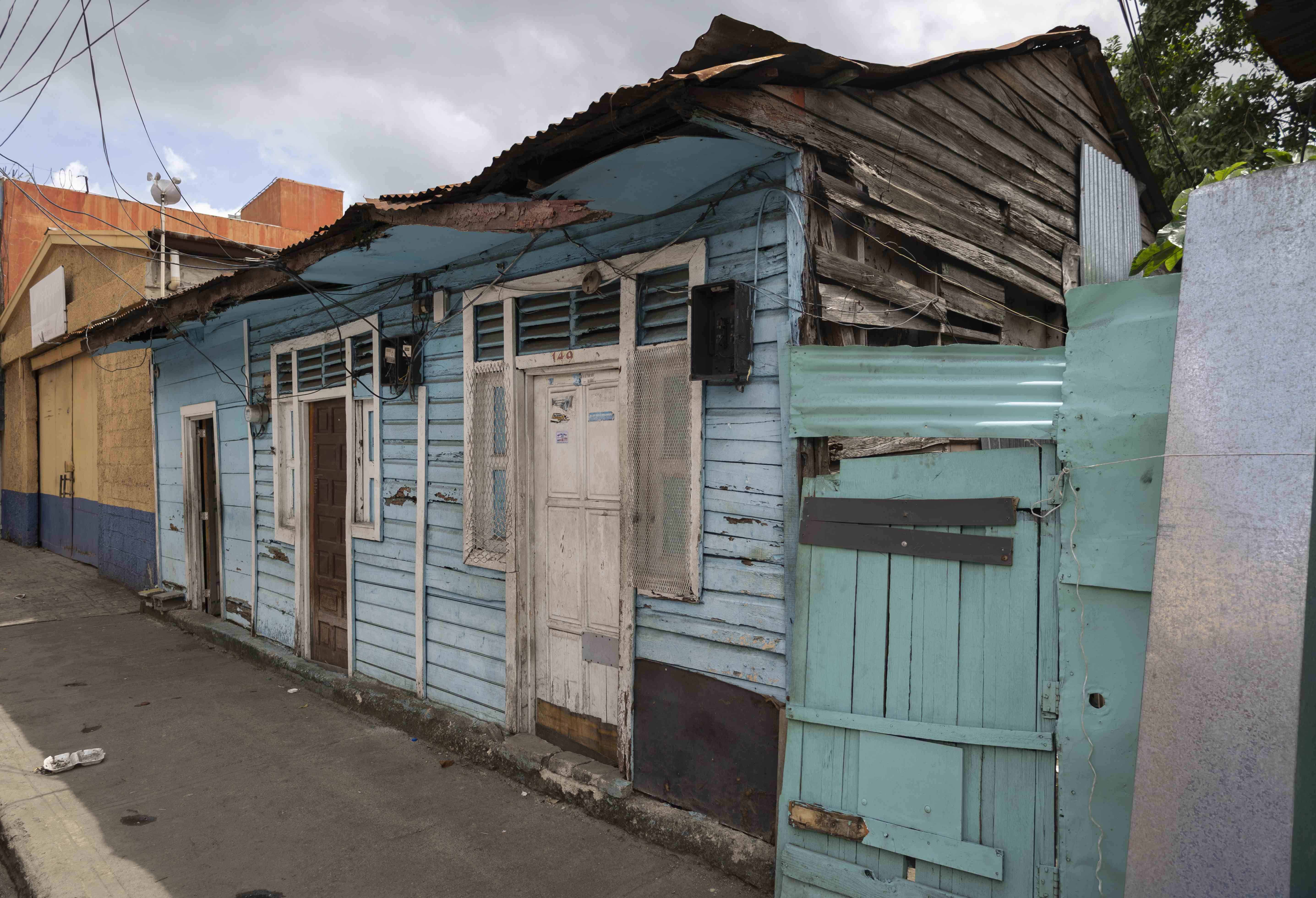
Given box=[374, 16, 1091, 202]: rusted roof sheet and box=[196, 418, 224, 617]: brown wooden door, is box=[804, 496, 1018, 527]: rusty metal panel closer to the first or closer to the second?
box=[374, 16, 1091, 202]: rusted roof sheet

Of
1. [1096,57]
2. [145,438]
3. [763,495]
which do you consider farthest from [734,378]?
[145,438]

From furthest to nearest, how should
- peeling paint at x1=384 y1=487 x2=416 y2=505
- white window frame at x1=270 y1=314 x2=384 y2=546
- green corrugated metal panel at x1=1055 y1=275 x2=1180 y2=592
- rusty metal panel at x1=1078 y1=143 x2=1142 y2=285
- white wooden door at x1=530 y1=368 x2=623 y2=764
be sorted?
rusty metal panel at x1=1078 y1=143 x2=1142 y2=285
white window frame at x1=270 y1=314 x2=384 y2=546
peeling paint at x1=384 y1=487 x2=416 y2=505
white wooden door at x1=530 y1=368 x2=623 y2=764
green corrugated metal panel at x1=1055 y1=275 x2=1180 y2=592

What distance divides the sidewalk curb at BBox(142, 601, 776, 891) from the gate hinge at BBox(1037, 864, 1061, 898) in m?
1.24

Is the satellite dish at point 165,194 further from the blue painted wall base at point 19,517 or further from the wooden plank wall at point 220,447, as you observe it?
the blue painted wall base at point 19,517

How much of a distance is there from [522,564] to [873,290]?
106 inches

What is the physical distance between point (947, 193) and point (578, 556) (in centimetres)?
320

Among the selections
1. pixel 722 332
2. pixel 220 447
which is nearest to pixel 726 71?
pixel 722 332

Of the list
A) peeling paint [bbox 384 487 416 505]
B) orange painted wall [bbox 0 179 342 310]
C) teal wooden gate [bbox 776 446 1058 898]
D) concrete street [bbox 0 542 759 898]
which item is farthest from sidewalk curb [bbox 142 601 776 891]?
orange painted wall [bbox 0 179 342 310]

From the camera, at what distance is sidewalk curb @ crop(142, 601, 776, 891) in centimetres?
380

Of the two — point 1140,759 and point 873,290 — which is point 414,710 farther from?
point 1140,759

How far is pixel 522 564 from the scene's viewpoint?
5094mm

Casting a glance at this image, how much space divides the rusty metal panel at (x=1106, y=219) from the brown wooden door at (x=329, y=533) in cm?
640

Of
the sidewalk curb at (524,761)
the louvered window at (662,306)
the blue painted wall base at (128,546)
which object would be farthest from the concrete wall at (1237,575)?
the blue painted wall base at (128,546)

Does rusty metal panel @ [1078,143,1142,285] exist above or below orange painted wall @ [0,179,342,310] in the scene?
below
